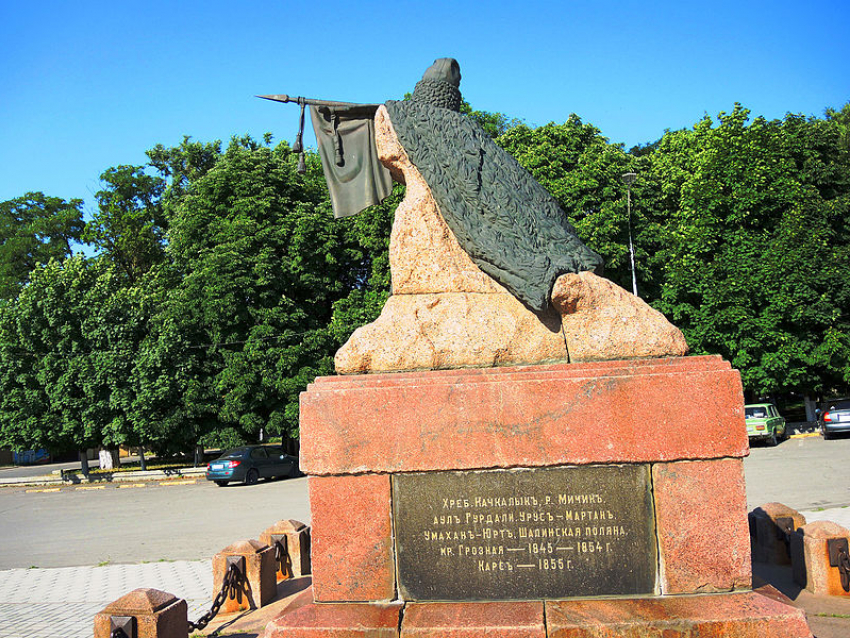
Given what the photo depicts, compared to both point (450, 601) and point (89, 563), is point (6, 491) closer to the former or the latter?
point (89, 563)

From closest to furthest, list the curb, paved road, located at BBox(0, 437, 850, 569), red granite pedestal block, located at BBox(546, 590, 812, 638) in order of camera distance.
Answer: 1. red granite pedestal block, located at BBox(546, 590, 812, 638)
2. paved road, located at BBox(0, 437, 850, 569)
3. the curb

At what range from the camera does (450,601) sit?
427 centimetres

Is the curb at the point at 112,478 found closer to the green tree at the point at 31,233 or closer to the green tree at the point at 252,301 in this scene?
the green tree at the point at 252,301

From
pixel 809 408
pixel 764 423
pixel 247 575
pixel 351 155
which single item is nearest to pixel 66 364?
pixel 247 575

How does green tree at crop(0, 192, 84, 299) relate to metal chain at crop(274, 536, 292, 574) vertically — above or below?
above

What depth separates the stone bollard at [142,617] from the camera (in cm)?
459

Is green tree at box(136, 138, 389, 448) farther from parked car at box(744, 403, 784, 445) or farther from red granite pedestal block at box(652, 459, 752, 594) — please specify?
red granite pedestal block at box(652, 459, 752, 594)

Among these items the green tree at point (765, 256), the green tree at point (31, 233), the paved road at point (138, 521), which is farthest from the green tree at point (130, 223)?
the green tree at point (765, 256)

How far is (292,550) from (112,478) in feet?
70.2

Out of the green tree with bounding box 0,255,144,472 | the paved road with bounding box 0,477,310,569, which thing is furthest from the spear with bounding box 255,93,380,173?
the green tree with bounding box 0,255,144,472

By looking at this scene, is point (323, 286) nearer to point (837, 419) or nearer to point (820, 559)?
point (837, 419)

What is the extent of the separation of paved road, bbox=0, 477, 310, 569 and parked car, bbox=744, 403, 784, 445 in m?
14.1

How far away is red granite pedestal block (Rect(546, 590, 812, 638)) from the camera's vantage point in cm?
379

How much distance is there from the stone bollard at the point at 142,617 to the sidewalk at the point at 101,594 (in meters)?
0.85
